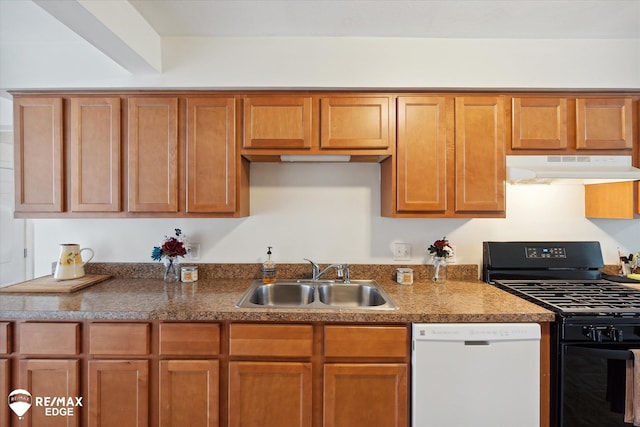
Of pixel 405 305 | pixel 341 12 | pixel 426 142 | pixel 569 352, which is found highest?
pixel 341 12

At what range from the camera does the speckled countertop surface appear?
1548 millimetres

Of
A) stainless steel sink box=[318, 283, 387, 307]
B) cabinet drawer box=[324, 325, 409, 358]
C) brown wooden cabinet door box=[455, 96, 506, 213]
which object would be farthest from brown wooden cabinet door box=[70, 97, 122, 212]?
brown wooden cabinet door box=[455, 96, 506, 213]

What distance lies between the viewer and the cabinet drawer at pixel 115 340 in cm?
157

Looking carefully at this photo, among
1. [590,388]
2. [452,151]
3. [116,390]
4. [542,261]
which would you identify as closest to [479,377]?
[590,388]

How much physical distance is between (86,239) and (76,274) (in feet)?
0.99

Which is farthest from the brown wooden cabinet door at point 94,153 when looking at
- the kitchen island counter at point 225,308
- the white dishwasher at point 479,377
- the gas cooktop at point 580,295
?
the gas cooktop at point 580,295

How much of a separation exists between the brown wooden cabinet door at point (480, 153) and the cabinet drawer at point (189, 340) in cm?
155

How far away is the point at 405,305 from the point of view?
1662 millimetres

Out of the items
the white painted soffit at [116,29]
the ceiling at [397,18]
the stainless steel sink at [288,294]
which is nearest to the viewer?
the white painted soffit at [116,29]

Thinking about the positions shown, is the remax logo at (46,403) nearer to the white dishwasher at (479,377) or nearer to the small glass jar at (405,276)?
the white dishwasher at (479,377)

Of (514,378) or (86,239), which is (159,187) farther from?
(514,378)

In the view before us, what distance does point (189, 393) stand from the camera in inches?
61.7

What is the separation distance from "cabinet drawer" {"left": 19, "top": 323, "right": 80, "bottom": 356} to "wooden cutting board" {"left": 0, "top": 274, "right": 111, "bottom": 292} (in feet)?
1.00

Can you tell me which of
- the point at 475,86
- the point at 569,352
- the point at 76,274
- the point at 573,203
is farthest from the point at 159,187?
the point at 573,203
